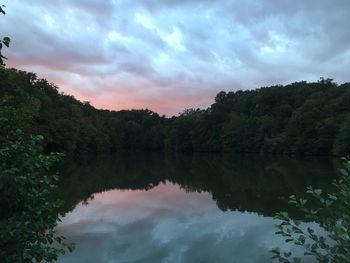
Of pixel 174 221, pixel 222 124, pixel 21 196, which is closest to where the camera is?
pixel 21 196

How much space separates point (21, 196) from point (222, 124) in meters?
91.3

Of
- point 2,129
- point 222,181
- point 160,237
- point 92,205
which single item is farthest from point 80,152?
point 2,129

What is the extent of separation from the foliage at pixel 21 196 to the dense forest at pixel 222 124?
2647 cm

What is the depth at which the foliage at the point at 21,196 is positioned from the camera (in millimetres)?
3807

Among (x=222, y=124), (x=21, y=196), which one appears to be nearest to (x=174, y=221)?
(x=21, y=196)

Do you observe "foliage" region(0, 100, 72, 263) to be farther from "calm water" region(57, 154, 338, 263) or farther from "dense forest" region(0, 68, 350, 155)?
"dense forest" region(0, 68, 350, 155)

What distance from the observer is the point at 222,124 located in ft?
311

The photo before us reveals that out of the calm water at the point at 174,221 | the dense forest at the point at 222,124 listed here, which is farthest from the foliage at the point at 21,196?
the dense forest at the point at 222,124

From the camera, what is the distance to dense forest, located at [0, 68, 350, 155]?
2012 inches

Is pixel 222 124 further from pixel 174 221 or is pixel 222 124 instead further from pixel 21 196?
pixel 21 196

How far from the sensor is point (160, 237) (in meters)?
12.4

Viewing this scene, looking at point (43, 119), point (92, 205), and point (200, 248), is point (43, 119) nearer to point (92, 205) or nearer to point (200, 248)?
point (92, 205)

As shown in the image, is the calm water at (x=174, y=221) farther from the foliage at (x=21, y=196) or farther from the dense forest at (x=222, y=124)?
the dense forest at (x=222, y=124)

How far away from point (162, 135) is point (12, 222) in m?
113
